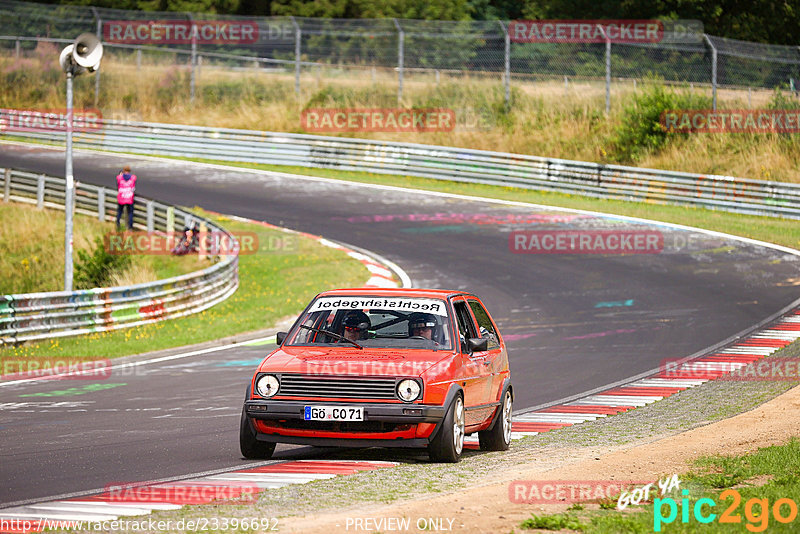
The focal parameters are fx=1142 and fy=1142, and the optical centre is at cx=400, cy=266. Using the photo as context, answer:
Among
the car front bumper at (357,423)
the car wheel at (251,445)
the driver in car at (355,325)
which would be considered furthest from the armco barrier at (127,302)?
the car front bumper at (357,423)

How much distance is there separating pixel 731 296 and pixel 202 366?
10914mm

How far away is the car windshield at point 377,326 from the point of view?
984 centimetres

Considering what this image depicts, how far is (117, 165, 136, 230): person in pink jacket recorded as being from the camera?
2884 cm

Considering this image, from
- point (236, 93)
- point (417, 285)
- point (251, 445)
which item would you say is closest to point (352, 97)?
point (236, 93)

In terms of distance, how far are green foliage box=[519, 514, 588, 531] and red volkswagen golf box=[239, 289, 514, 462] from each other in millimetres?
2439

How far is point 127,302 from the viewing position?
66.2 feet

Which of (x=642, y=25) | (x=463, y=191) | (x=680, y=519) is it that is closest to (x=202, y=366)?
(x=680, y=519)

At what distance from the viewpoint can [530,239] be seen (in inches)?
1119

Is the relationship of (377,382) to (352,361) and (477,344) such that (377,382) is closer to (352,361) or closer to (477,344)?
(352,361)

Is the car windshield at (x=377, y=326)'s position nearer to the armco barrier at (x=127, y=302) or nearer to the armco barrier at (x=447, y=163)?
the armco barrier at (x=127, y=302)

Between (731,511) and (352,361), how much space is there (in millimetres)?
3452

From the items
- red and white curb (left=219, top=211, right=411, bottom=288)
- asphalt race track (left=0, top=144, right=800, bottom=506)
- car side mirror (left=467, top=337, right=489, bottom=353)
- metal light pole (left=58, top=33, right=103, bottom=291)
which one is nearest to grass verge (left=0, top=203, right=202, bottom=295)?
asphalt race track (left=0, top=144, right=800, bottom=506)

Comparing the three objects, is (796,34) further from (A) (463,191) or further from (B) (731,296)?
(B) (731,296)

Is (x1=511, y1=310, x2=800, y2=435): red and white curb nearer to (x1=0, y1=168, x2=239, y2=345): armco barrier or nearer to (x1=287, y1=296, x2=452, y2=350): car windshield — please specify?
(x1=287, y1=296, x2=452, y2=350): car windshield
